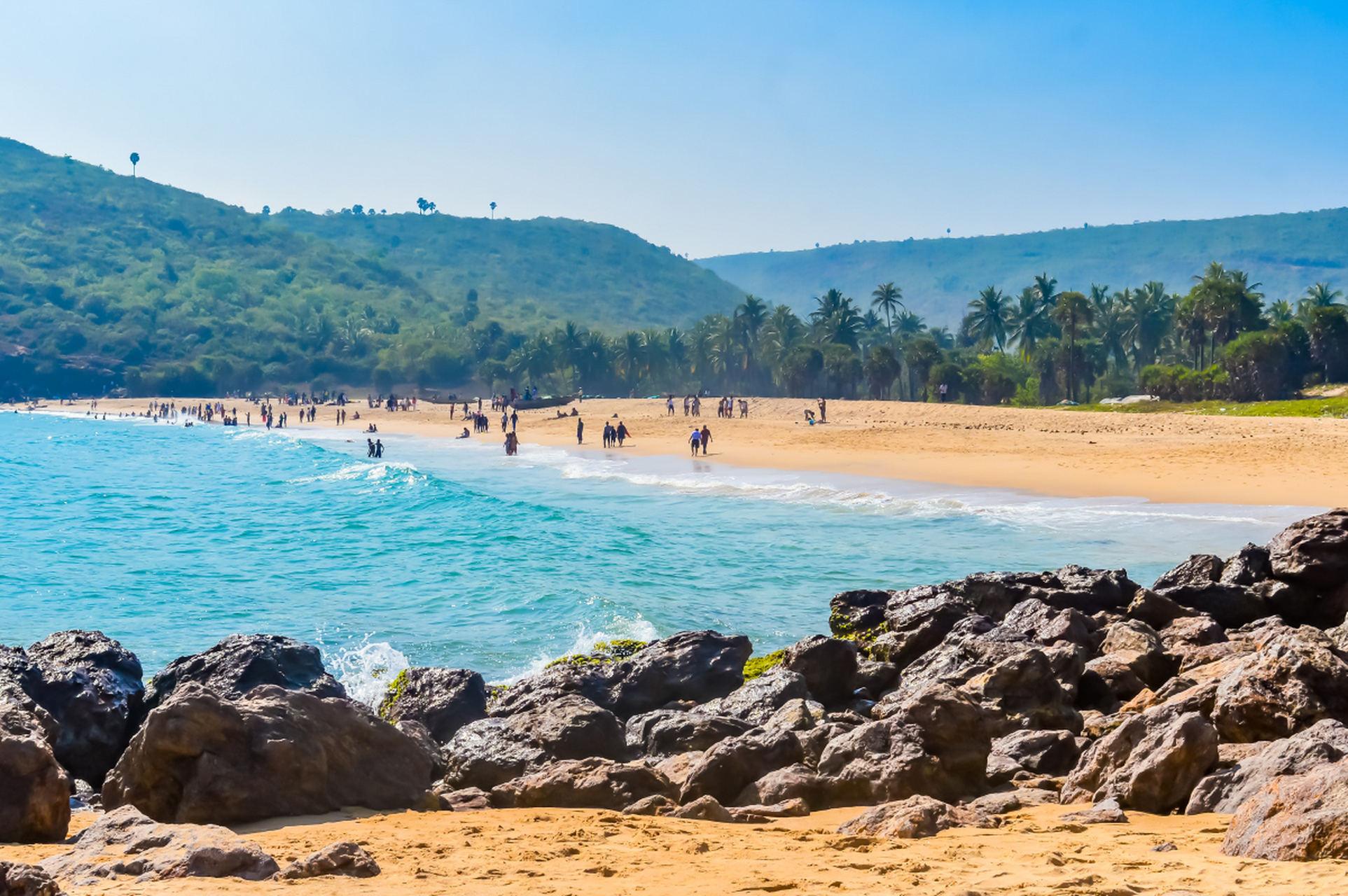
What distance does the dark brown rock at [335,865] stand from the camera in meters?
5.46

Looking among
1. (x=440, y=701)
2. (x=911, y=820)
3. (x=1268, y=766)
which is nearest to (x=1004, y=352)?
(x=440, y=701)

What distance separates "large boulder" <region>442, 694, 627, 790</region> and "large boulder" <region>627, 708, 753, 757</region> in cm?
24

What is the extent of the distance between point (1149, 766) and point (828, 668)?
182 inches

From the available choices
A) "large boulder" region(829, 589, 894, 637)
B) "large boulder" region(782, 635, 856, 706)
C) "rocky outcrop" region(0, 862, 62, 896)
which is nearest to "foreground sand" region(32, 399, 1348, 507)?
"large boulder" region(829, 589, 894, 637)

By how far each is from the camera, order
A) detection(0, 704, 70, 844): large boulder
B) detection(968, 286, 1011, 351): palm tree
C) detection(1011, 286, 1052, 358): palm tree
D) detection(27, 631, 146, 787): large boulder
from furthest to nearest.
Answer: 1. detection(968, 286, 1011, 351): palm tree
2. detection(1011, 286, 1052, 358): palm tree
3. detection(27, 631, 146, 787): large boulder
4. detection(0, 704, 70, 844): large boulder

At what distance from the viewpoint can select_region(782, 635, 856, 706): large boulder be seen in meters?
11.0

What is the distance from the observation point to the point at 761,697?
1020cm

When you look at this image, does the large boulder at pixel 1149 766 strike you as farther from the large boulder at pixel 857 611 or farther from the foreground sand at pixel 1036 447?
the foreground sand at pixel 1036 447

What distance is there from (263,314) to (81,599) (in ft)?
569

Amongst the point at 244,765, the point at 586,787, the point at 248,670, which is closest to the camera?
the point at 244,765

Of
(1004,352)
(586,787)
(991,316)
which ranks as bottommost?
(586,787)

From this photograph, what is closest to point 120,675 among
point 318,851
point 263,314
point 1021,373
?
point 318,851

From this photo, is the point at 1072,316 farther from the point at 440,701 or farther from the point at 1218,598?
the point at 440,701

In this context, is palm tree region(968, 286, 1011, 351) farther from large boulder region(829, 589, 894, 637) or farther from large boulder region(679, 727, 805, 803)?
large boulder region(679, 727, 805, 803)
